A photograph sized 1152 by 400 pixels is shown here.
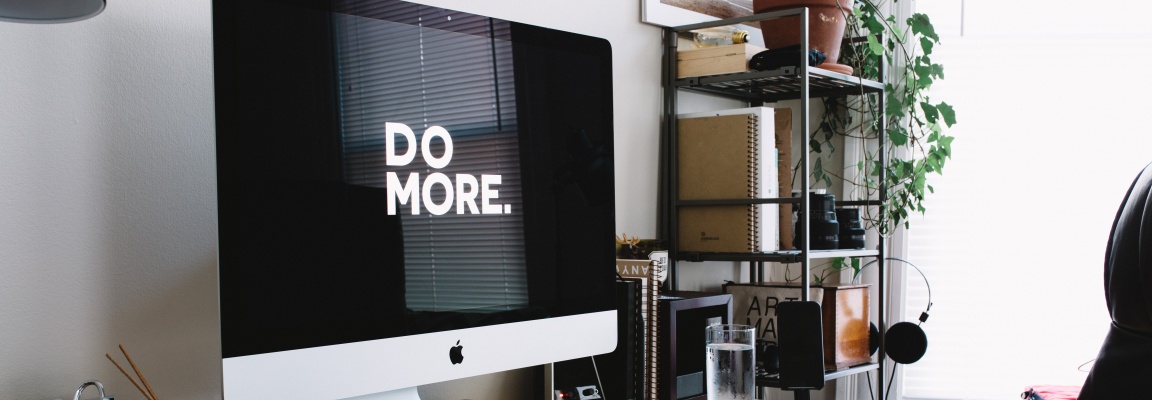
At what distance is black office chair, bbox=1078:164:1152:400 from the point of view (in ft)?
3.61

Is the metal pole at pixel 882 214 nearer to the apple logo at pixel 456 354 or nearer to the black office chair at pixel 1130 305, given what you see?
the black office chair at pixel 1130 305

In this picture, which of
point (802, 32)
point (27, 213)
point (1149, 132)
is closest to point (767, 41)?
point (802, 32)

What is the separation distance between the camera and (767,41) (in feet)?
6.83

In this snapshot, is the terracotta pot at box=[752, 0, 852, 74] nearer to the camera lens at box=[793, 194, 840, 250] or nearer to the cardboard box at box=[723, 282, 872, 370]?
the camera lens at box=[793, 194, 840, 250]

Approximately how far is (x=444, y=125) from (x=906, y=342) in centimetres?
149

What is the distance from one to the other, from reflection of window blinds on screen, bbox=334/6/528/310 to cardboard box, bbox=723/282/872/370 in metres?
0.95

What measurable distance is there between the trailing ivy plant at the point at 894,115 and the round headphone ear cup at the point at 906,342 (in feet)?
1.03

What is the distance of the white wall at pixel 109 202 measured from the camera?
114 cm

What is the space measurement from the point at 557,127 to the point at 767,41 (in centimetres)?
85

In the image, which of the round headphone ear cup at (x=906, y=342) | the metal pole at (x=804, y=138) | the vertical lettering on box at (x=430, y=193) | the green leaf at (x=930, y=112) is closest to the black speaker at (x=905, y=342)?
the round headphone ear cup at (x=906, y=342)

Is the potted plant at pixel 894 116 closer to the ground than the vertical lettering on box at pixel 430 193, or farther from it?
farther from it

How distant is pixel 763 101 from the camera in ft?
8.02

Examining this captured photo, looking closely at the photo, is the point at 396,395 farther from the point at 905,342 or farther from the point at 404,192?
the point at 905,342

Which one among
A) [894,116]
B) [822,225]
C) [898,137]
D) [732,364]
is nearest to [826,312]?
[822,225]
